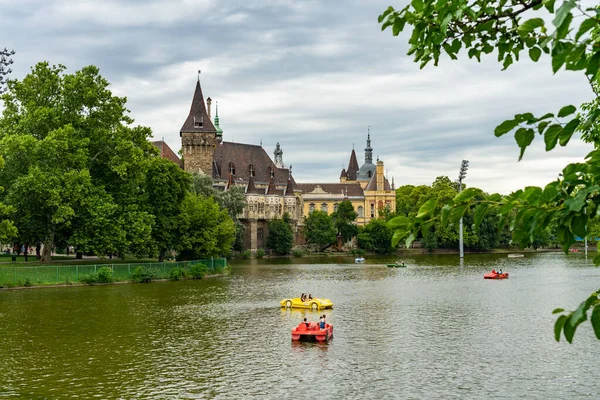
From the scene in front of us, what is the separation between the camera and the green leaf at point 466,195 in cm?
486

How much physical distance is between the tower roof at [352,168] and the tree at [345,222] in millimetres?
49142

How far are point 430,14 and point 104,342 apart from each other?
22.5 m

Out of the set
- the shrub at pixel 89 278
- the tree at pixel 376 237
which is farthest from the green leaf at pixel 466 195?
the tree at pixel 376 237

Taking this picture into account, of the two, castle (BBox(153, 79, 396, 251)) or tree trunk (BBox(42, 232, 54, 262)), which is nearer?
tree trunk (BBox(42, 232, 54, 262))

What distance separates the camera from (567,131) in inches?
187

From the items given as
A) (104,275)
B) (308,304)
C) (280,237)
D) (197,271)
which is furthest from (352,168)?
(308,304)

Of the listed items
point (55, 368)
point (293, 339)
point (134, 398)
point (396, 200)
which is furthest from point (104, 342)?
point (396, 200)

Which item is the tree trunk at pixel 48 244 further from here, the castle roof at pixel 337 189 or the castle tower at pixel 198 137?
the castle roof at pixel 337 189

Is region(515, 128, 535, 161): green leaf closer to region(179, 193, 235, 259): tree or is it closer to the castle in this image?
region(179, 193, 235, 259): tree

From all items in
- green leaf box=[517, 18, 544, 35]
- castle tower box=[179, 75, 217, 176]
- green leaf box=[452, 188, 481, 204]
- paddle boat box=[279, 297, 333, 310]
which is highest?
castle tower box=[179, 75, 217, 176]

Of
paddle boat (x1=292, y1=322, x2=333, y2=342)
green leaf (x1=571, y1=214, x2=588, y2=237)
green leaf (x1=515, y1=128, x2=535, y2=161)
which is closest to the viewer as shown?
green leaf (x1=571, y1=214, x2=588, y2=237)

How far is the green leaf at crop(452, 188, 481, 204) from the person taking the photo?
4.86 meters

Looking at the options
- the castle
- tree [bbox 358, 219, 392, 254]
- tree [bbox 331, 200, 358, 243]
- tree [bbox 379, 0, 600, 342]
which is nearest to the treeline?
tree [bbox 379, 0, 600, 342]

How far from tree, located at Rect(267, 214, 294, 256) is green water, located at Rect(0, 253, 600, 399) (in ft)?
215
